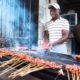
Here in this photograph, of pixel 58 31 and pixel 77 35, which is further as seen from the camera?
pixel 77 35

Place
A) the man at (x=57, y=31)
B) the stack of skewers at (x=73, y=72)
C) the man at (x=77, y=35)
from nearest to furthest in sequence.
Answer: the stack of skewers at (x=73, y=72) < the man at (x=57, y=31) < the man at (x=77, y=35)

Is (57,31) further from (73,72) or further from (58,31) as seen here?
(73,72)

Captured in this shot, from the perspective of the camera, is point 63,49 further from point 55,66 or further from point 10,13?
point 10,13

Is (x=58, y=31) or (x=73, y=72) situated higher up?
(x=58, y=31)

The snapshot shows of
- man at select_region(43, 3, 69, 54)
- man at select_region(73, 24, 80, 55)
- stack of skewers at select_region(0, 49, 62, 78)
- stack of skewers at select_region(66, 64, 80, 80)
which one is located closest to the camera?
stack of skewers at select_region(66, 64, 80, 80)

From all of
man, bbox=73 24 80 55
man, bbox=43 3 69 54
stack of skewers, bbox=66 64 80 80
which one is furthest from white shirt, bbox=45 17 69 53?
stack of skewers, bbox=66 64 80 80

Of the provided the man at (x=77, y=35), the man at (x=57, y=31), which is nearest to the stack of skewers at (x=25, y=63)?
the man at (x=57, y=31)

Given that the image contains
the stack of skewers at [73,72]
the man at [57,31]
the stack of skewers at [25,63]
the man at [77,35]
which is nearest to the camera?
the stack of skewers at [73,72]

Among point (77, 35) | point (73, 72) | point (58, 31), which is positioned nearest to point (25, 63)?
point (73, 72)

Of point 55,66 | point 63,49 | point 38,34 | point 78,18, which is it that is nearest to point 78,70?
point 55,66

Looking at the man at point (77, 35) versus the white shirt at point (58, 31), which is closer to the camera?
the white shirt at point (58, 31)

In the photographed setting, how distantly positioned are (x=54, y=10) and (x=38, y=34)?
2.43 metres

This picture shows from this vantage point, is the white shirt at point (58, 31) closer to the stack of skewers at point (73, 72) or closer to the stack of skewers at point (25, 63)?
the stack of skewers at point (25, 63)

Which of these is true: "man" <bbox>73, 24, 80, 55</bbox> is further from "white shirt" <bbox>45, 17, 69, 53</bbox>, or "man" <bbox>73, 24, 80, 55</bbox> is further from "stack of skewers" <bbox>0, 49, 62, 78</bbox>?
"stack of skewers" <bbox>0, 49, 62, 78</bbox>
